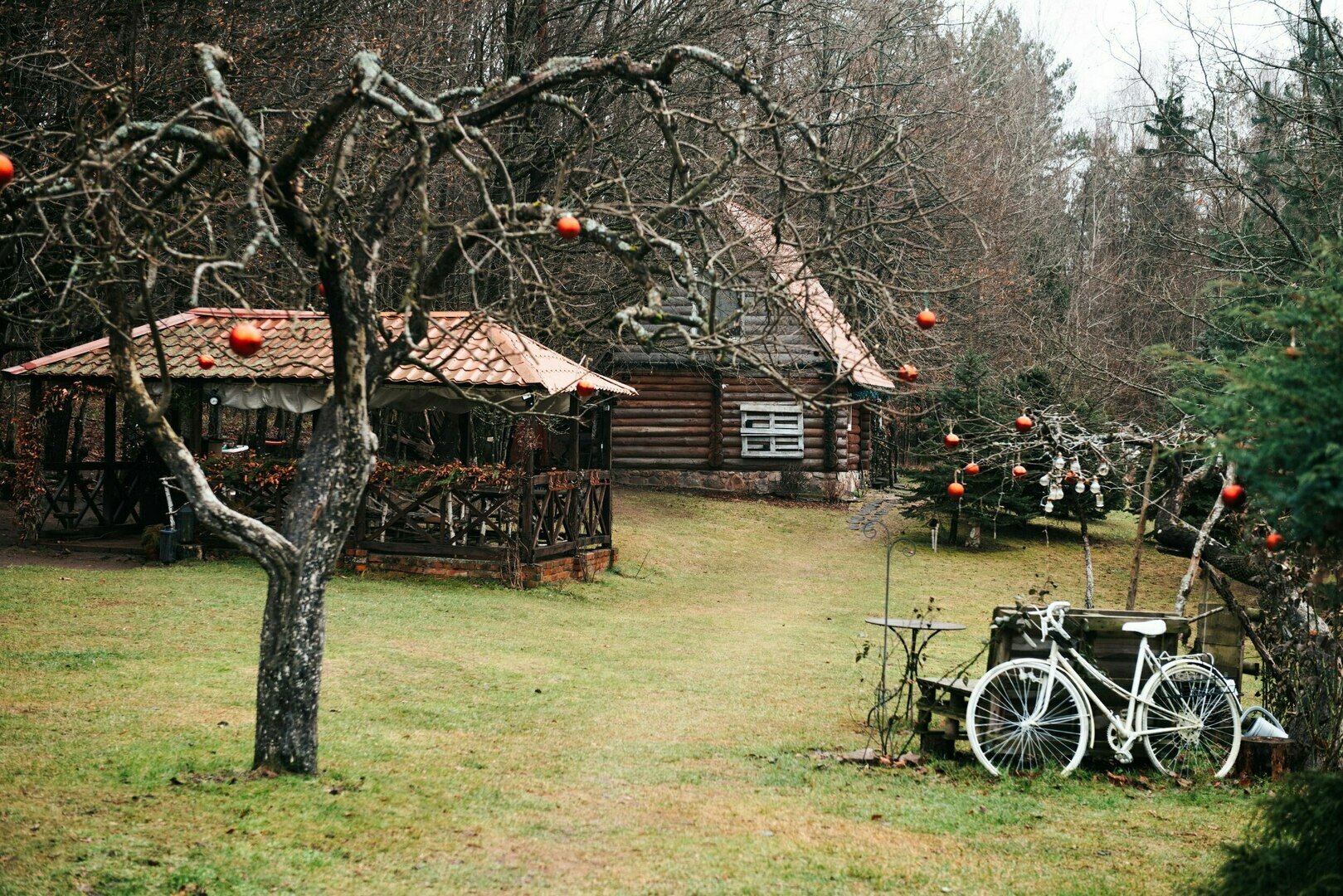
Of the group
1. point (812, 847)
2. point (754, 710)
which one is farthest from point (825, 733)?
point (812, 847)

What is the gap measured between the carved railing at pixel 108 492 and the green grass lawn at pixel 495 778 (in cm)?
405

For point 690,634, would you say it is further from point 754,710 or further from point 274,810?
point 274,810

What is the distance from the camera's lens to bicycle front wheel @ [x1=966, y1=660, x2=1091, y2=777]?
8.16 metres

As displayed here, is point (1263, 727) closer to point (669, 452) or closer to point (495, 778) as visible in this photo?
point (495, 778)

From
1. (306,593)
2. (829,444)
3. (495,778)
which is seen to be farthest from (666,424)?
(306,593)

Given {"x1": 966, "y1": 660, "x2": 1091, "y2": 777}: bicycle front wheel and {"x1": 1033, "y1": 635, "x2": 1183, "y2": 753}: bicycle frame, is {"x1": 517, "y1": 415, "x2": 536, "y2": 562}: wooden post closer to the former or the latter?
{"x1": 966, "y1": 660, "x2": 1091, "y2": 777}: bicycle front wheel

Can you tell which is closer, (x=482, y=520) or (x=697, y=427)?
(x=482, y=520)

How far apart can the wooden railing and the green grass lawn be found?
2385mm

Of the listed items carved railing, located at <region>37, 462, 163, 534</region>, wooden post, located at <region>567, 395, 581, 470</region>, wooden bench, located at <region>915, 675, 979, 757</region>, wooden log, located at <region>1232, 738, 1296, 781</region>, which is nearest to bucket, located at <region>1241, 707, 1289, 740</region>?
wooden log, located at <region>1232, 738, 1296, 781</region>

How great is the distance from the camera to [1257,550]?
27.6ft

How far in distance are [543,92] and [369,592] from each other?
34.7 feet

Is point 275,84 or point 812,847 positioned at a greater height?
point 275,84

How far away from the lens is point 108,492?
19.7 meters

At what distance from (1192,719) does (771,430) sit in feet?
76.3
